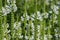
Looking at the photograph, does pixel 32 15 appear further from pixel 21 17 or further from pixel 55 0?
pixel 55 0

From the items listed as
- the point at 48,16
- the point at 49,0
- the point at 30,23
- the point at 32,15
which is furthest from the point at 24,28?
the point at 49,0

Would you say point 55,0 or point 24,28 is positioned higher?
point 55,0

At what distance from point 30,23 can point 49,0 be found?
478 mm

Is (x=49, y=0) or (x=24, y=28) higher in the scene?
(x=49, y=0)

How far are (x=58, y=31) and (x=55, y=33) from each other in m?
0.03

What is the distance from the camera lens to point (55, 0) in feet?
7.13

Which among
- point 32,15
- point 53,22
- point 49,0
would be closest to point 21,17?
point 32,15

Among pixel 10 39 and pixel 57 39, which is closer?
pixel 10 39

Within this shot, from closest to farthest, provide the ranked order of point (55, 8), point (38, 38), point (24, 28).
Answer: point (38, 38) < point (24, 28) < point (55, 8)

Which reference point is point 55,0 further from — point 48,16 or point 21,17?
point 21,17

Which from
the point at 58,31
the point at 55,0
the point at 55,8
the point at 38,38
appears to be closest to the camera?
the point at 38,38

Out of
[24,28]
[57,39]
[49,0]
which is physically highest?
[49,0]

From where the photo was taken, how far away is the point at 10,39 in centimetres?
167

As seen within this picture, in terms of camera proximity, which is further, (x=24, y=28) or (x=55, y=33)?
(x=55, y=33)
